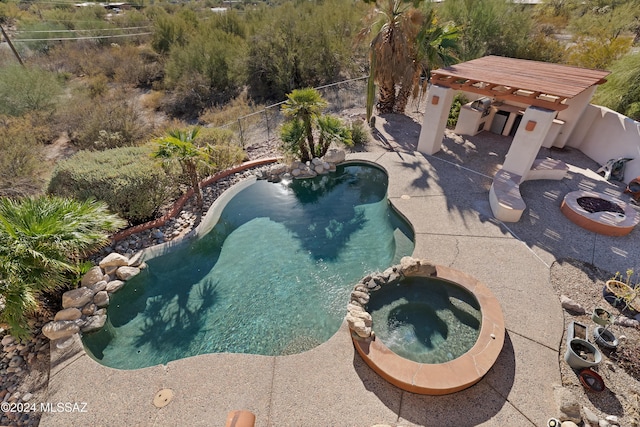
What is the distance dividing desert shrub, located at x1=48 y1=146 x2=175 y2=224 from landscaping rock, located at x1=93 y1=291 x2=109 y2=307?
2595 millimetres

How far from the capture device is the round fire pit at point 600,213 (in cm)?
829

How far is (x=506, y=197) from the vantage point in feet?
29.8

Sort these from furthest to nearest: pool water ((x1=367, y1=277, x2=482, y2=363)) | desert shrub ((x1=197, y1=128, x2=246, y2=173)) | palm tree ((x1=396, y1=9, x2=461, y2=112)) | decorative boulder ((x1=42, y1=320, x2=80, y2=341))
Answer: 1. palm tree ((x1=396, y1=9, x2=461, y2=112))
2. desert shrub ((x1=197, y1=128, x2=246, y2=173))
3. decorative boulder ((x1=42, y1=320, x2=80, y2=341))
4. pool water ((x1=367, y1=277, x2=482, y2=363))

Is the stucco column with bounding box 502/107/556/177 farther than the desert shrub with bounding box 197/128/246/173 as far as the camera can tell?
No

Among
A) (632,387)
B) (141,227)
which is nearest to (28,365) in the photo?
(141,227)

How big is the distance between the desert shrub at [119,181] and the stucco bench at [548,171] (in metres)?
12.2

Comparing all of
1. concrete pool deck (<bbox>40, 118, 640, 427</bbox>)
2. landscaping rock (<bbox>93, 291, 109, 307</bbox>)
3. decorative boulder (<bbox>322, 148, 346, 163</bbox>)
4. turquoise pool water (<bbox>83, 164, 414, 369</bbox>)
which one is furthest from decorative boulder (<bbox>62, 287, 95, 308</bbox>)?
decorative boulder (<bbox>322, 148, 346, 163</bbox>)

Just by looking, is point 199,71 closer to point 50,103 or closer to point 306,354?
point 50,103

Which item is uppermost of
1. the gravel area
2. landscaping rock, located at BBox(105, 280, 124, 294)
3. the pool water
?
the gravel area

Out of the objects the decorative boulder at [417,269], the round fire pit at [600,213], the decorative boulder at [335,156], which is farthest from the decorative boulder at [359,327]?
the round fire pit at [600,213]

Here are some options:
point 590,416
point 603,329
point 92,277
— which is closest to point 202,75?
point 92,277

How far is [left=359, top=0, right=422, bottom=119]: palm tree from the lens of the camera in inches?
483

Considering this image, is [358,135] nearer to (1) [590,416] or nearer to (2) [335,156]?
(2) [335,156]

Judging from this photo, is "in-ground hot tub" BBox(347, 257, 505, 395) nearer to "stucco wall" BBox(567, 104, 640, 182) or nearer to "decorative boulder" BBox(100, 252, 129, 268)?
"decorative boulder" BBox(100, 252, 129, 268)
